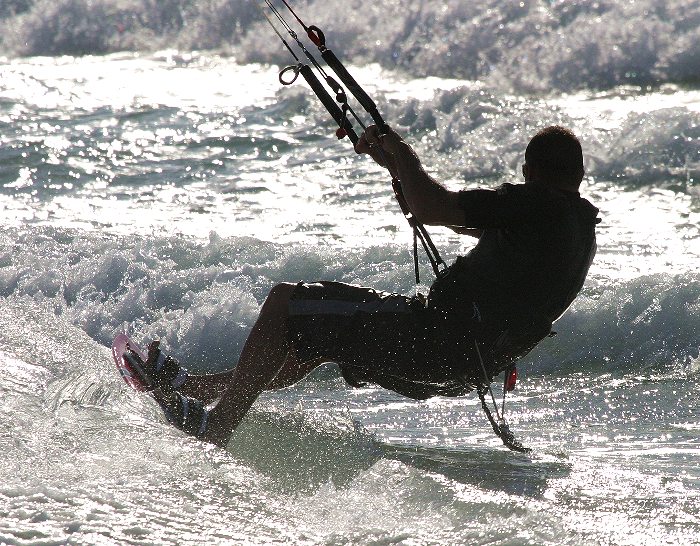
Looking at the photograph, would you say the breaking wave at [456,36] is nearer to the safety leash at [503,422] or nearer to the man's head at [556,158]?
the safety leash at [503,422]

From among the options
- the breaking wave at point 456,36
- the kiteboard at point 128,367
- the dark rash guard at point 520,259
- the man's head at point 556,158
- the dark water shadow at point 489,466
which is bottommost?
the dark water shadow at point 489,466

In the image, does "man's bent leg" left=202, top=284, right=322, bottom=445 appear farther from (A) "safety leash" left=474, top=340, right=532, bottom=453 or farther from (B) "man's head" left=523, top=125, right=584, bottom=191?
(B) "man's head" left=523, top=125, right=584, bottom=191

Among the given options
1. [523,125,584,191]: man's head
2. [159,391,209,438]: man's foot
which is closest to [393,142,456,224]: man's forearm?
[523,125,584,191]: man's head

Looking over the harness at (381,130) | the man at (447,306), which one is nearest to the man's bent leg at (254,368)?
the man at (447,306)

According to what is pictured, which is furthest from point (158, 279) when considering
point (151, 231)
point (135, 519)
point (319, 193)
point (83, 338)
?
point (135, 519)

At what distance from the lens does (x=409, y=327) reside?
4.57 m

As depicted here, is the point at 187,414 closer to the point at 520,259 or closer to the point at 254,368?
the point at 254,368

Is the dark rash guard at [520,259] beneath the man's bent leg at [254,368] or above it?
beneath

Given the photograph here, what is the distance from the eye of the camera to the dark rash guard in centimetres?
419

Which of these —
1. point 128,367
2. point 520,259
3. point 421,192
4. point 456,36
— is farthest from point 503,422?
point 456,36

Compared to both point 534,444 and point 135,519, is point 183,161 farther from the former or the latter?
point 135,519

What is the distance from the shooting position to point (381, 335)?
4578 mm

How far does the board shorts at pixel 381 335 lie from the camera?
4555mm

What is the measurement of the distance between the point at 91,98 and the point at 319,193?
5968 millimetres
